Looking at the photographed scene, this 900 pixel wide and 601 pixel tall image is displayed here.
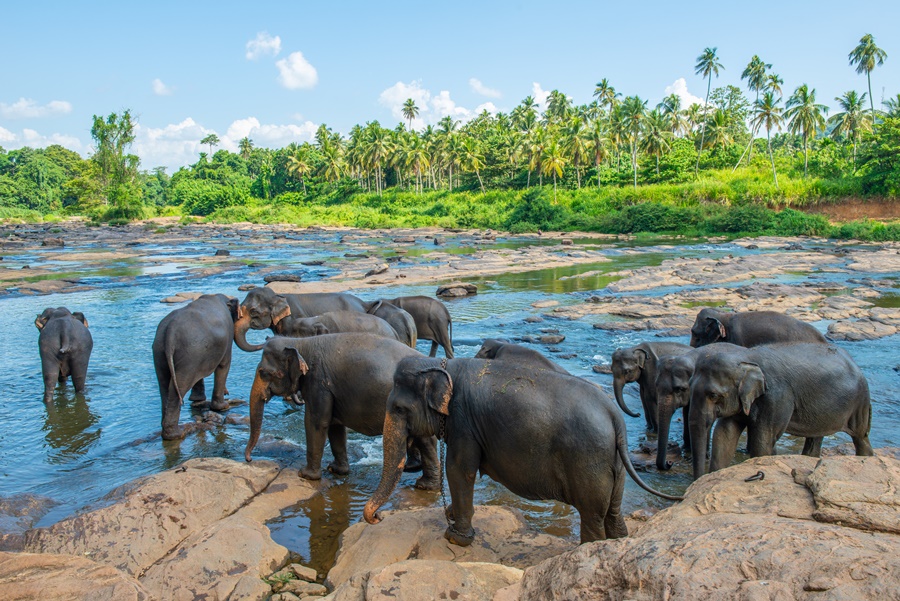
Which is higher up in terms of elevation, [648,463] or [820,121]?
[820,121]

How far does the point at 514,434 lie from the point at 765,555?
246 cm

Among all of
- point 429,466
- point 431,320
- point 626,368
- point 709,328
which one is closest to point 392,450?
point 429,466

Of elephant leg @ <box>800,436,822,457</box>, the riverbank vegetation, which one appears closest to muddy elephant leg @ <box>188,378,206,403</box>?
elephant leg @ <box>800,436,822,457</box>

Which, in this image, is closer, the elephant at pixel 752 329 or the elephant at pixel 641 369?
the elephant at pixel 641 369

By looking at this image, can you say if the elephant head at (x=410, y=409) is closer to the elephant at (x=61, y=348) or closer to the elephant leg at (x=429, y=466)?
the elephant leg at (x=429, y=466)

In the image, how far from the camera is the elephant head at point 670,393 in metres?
7.81

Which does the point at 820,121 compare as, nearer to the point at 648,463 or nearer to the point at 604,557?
the point at 648,463

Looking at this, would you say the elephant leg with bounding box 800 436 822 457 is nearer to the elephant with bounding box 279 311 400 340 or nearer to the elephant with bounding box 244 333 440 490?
the elephant with bounding box 244 333 440 490

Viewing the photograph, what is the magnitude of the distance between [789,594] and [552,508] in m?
4.22

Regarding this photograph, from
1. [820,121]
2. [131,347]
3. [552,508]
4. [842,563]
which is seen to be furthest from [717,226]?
[842,563]

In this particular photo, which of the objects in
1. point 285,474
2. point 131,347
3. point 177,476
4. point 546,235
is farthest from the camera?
point 546,235

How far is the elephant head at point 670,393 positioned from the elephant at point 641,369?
98 centimetres

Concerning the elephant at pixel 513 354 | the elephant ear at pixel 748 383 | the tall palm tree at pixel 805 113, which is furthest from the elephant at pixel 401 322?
the tall palm tree at pixel 805 113

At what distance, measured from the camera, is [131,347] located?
52.1 ft
